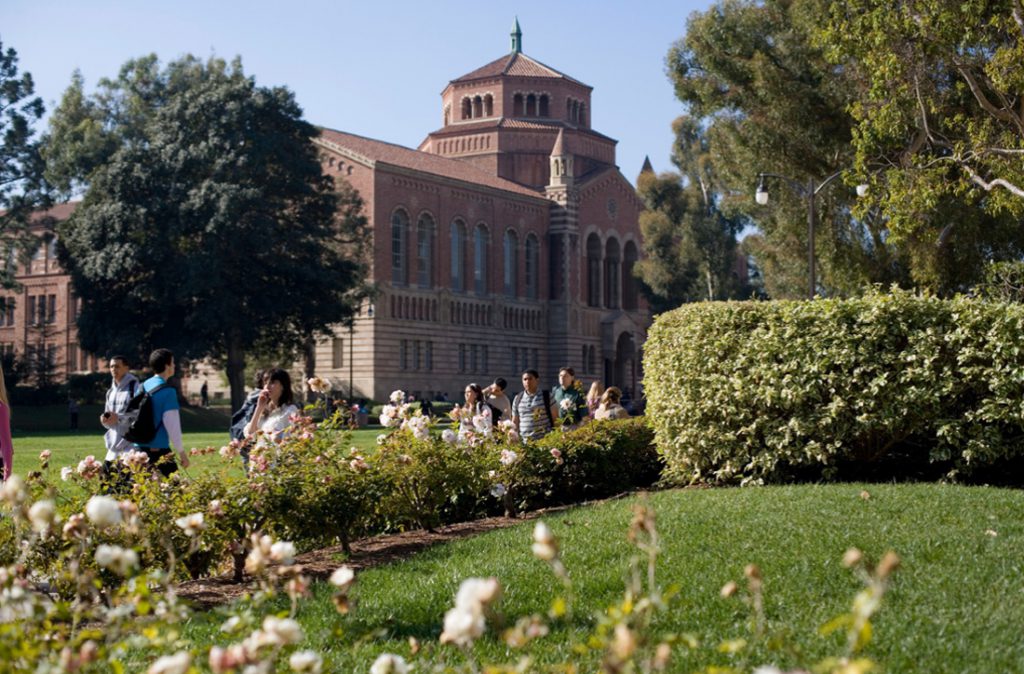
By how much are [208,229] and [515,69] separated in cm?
3740

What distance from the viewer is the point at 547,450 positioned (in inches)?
485

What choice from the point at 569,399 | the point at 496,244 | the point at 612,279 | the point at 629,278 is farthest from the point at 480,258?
the point at 569,399

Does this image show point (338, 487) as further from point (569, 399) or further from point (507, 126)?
point (507, 126)

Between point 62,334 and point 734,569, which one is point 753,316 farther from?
point 62,334

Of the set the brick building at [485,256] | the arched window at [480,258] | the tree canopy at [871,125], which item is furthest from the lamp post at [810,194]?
the arched window at [480,258]

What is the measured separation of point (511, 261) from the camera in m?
73.0

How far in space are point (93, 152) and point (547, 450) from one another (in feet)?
134

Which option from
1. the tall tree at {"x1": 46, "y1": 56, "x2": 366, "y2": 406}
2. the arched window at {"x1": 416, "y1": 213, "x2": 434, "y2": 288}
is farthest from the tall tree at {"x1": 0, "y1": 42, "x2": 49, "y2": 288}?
the arched window at {"x1": 416, "y1": 213, "x2": 434, "y2": 288}

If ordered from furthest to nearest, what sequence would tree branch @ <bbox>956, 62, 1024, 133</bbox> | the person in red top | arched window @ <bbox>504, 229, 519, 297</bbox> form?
arched window @ <bbox>504, 229, 519, 297</bbox>, tree branch @ <bbox>956, 62, 1024, 133</bbox>, the person in red top

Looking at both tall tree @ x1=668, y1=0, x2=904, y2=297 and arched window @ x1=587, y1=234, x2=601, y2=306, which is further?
arched window @ x1=587, y1=234, x2=601, y2=306

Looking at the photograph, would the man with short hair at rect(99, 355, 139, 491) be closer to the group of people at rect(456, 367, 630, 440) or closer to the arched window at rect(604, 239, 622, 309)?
the group of people at rect(456, 367, 630, 440)

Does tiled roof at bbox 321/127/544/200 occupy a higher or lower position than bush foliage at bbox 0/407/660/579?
higher

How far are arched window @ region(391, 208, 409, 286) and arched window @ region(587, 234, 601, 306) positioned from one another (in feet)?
57.8

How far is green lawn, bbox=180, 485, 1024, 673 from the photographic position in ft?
19.6
